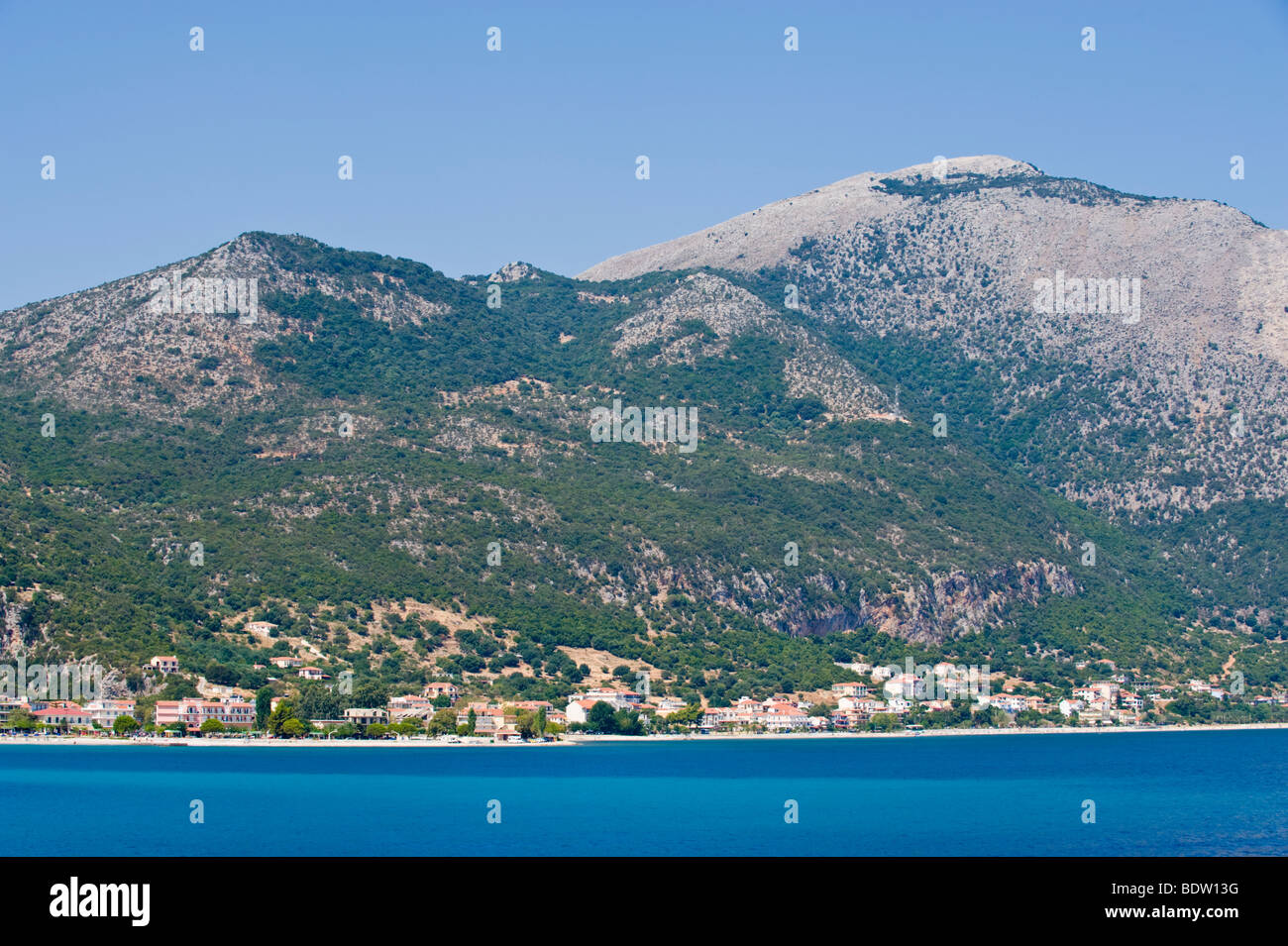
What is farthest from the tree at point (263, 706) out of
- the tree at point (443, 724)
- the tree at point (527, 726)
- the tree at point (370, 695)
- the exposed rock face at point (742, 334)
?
the exposed rock face at point (742, 334)

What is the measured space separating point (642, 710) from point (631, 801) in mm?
49075

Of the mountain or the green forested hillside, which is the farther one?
the mountain

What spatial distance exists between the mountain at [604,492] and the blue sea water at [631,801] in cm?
1463

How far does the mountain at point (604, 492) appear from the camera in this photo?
402ft

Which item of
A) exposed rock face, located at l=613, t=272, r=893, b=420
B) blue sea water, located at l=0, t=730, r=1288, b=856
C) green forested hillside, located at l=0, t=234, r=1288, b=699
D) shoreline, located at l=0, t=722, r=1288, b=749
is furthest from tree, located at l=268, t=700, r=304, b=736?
exposed rock face, located at l=613, t=272, r=893, b=420

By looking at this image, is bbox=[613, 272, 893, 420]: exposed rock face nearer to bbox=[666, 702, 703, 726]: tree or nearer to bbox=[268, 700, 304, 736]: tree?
bbox=[666, 702, 703, 726]: tree

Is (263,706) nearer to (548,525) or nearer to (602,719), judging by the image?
(602,719)

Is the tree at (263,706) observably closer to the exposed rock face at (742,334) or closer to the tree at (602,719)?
the tree at (602,719)

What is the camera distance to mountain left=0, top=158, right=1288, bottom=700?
122 meters

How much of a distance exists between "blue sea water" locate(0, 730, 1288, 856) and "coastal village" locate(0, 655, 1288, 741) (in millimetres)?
2255

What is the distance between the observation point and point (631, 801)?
232ft

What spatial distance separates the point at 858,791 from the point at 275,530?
71.1 meters

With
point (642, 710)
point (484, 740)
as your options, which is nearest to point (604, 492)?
point (642, 710)

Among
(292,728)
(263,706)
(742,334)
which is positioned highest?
(742,334)
